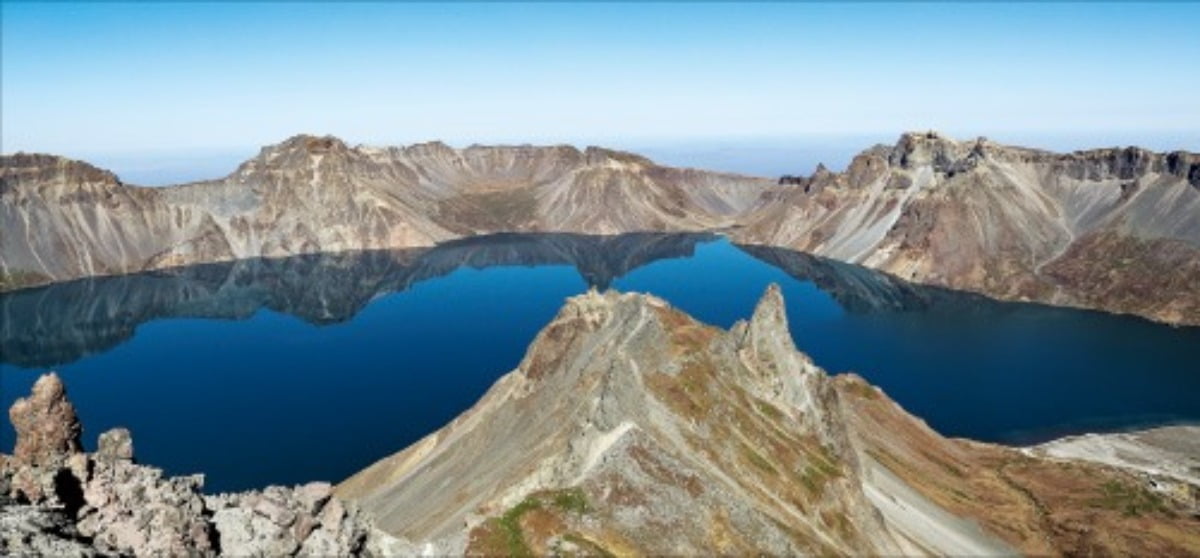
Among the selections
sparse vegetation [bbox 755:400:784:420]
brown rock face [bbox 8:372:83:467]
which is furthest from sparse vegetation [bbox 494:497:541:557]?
sparse vegetation [bbox 755:400:784:420]

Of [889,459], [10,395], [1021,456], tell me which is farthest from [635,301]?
[10,395]

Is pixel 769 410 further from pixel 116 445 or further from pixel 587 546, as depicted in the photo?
pixel 116 445

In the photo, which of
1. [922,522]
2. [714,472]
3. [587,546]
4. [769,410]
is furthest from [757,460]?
[922,522]

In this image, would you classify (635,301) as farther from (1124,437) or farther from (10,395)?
(10,395)

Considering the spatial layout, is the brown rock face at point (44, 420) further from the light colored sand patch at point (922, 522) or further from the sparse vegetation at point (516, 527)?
the light colored sand patch at point (922, 522)

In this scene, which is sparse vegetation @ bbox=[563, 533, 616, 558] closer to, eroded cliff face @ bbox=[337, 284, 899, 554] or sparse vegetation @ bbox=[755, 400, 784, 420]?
eroded cliff face @ bbox=[337, 284, 899, 554]
